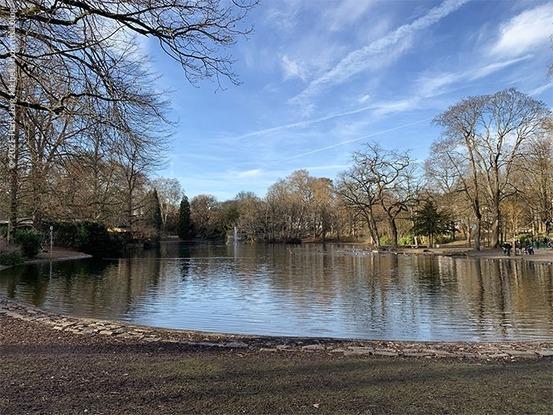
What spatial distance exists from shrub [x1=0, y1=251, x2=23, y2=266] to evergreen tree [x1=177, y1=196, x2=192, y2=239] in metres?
65.2

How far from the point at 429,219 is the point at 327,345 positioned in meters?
44.5

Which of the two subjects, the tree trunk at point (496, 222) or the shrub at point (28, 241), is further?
the tree trunk at point (496, 222)

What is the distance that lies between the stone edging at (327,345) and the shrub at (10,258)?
815 inches

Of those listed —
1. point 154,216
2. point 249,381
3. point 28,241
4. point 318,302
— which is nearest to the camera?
point 249,381

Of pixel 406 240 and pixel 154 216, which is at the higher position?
pixel 154 216

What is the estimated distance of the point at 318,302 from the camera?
551 inches

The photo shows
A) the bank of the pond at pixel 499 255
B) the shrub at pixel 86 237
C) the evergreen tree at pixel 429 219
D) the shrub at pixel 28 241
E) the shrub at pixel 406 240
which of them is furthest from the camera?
the shrub at pixel 406 240

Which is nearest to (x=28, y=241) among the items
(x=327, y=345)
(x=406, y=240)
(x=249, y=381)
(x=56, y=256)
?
(x=56, y=256)

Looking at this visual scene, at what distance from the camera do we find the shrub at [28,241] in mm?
30688

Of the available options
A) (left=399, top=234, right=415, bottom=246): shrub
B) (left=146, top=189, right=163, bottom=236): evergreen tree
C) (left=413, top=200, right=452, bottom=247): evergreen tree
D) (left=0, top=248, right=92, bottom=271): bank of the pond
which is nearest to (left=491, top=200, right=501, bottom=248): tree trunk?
(left=413, top=200, right=452, bottom=247): evergreen tree

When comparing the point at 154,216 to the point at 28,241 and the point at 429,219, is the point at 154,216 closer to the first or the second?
the point at 429,219

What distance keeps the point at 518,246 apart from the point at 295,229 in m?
46.6

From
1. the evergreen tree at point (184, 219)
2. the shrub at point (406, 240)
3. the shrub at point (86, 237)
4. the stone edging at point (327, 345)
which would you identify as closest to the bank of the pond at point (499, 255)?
the shrub at point (406, 240)

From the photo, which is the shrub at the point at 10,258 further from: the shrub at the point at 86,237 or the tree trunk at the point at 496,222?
the tree trunk at the point at 496,222
